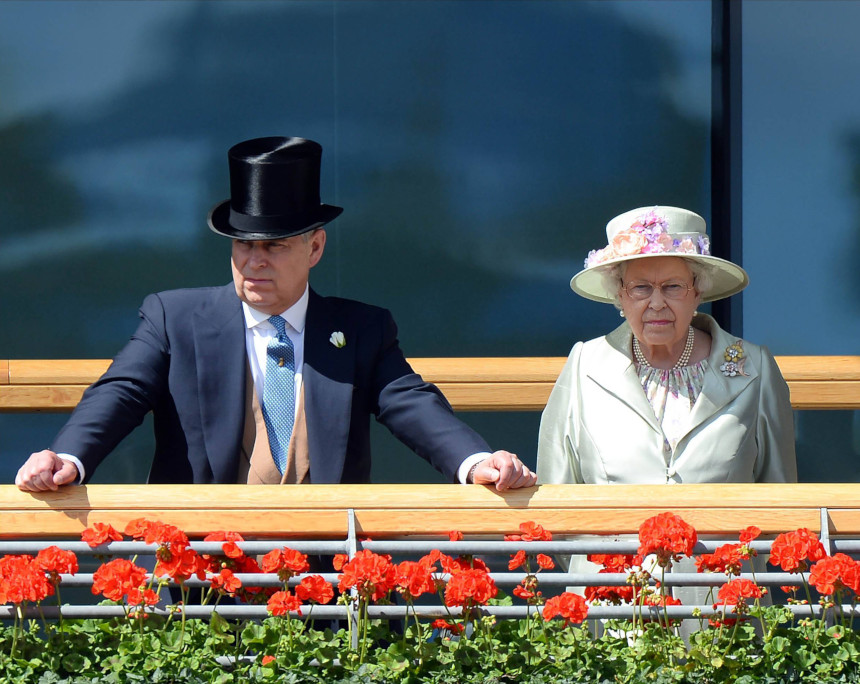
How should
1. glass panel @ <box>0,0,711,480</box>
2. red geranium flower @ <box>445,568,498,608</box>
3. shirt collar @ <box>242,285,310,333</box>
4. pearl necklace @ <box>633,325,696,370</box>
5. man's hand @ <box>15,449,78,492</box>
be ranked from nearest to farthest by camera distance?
red geranium flower @ <box>445,568,498,608</box> < man's hand @ <box>15,449,78,492</box> < shirt collar @ <box>242,285,310,333</box> < pearl necklace @ <box>633,325,696,370</box> < glass panel @ <box>0,0,711,480</box>

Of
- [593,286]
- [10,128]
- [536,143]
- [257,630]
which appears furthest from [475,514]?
[10,128]

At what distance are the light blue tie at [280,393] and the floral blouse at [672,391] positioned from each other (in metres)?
0.94

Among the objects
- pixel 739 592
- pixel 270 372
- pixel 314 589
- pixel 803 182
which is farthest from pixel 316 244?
pixel 803 182

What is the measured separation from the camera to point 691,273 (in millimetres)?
4027

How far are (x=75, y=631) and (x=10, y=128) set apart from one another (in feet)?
12.3

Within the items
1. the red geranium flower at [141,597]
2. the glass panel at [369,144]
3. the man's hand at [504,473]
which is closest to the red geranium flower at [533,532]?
the man's hand at [504,473]

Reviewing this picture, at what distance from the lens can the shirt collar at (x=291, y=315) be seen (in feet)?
12.5

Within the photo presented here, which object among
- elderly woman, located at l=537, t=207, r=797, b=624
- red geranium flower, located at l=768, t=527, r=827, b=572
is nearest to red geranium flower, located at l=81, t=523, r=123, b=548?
red geranium flower, located at l=768, t=527, r=827, b=572

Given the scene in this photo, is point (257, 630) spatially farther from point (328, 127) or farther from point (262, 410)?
point (328, 127)

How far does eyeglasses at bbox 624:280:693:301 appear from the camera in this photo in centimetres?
398

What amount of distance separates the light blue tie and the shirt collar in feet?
0.06

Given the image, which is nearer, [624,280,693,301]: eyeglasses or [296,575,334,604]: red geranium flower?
[296,575,334,604]: red geranium flower

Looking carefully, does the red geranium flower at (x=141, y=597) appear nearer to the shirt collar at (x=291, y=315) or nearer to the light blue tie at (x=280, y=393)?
the light blue tie at (x=280, y=393)

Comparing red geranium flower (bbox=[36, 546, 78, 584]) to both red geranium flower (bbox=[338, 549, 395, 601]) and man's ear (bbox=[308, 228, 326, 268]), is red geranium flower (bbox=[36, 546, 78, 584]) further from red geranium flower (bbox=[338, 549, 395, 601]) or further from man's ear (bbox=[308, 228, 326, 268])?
→ man's ear (bbox=[308, 228, 326, 268])
